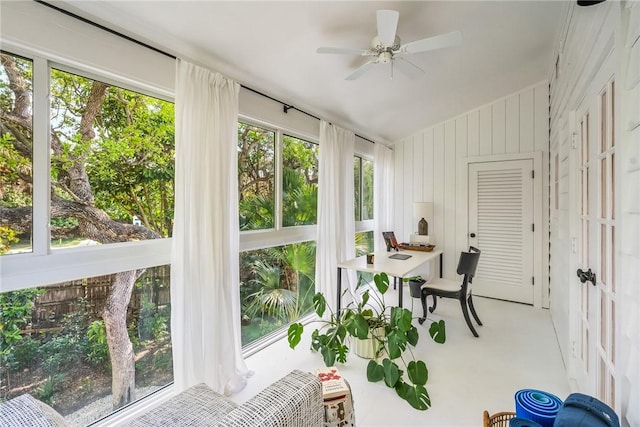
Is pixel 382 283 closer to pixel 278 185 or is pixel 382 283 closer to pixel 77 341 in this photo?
pixel 278 185

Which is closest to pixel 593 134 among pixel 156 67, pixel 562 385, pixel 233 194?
pixel 562 385

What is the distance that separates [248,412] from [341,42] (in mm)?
2301

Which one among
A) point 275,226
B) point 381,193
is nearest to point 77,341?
point 275,226

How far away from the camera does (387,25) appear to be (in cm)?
165

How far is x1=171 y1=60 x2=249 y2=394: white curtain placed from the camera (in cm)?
179

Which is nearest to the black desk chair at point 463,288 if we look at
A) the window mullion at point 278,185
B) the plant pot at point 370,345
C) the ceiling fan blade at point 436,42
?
the plant pot at point 370,345

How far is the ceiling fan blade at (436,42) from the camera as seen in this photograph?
1.70 meters

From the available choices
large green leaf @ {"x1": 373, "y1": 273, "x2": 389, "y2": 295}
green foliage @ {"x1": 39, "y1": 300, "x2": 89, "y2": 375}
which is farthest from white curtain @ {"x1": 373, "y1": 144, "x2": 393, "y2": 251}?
green foliage @ {"x1": 39, "y1": 300, "x2": 89, "y2": 375}

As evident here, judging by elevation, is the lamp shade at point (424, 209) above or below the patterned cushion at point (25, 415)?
above

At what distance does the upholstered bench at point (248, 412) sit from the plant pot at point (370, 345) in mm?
1417

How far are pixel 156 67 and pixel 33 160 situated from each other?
0.85 metres

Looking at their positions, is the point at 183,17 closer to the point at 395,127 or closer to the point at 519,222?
the point at 395,127

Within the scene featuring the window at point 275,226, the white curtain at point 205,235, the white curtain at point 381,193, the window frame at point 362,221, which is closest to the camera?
the white curtain at point 205,235

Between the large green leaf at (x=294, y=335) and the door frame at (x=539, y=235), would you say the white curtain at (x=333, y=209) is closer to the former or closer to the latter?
the large green leaf at (x=294, y=335)
